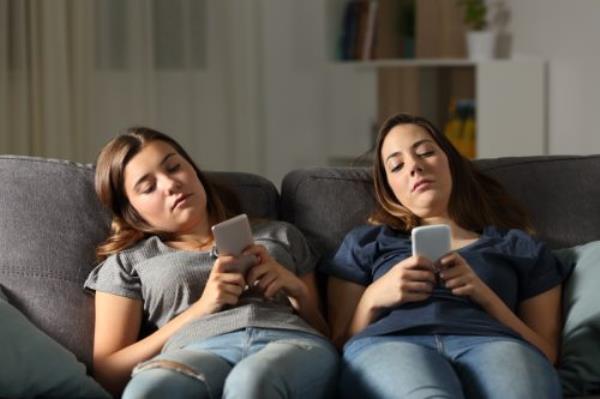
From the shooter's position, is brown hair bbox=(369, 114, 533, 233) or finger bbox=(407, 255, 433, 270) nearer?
finger bbox=(407, 255, 433, 270)

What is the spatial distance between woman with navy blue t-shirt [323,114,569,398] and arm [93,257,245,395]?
275 mm

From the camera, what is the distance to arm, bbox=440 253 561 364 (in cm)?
234

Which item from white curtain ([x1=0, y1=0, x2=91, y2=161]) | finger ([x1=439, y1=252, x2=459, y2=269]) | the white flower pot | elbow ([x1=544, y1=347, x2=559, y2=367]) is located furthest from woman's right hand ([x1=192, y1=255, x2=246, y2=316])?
the white flower pot

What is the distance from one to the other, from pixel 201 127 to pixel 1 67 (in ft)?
3.70

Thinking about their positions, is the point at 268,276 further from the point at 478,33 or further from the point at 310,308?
the point at 478,33

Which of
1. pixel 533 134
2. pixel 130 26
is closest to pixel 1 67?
pixel 130 26

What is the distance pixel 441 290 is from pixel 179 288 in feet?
1.71

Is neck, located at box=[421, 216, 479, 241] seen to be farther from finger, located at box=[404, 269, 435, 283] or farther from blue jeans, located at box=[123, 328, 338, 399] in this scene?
blue jeans, located at box=[123, 328, 338, 399]

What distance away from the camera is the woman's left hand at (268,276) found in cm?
237

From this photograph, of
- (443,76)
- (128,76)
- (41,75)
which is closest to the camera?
(41,75)

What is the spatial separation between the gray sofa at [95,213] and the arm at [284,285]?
206mm

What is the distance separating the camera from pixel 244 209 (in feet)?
8.71

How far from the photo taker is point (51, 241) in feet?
8.21

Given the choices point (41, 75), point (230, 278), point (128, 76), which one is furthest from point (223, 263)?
point (128, 76)
